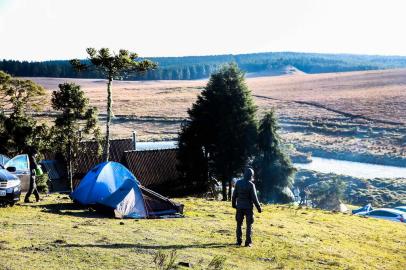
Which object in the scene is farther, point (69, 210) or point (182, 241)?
point (69, 210)

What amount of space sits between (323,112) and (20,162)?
9557 centimetres

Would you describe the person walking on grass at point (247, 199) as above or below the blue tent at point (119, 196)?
above

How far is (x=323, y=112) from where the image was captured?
358 ft

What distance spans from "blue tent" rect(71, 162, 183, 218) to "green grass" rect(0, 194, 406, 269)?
1.98 ft

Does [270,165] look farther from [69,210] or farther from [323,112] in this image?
[323,112]

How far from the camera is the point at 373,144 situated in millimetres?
81125

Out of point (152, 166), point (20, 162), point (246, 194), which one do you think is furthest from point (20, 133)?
point (246, 194)

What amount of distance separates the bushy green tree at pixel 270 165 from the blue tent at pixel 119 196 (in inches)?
734

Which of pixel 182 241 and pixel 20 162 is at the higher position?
pixel 20 162

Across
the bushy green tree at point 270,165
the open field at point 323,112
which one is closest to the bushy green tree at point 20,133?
the bushy green tree at point 270,165

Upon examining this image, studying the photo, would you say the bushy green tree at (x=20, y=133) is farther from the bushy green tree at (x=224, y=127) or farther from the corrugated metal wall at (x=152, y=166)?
the bushy green tree at (x=224, y=127)

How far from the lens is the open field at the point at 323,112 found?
8162 centimetres

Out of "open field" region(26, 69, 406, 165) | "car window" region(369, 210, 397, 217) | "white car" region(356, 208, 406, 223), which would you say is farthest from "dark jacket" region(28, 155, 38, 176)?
"open field" region(26, 69, 406, 165)

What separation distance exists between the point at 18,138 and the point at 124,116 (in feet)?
240
